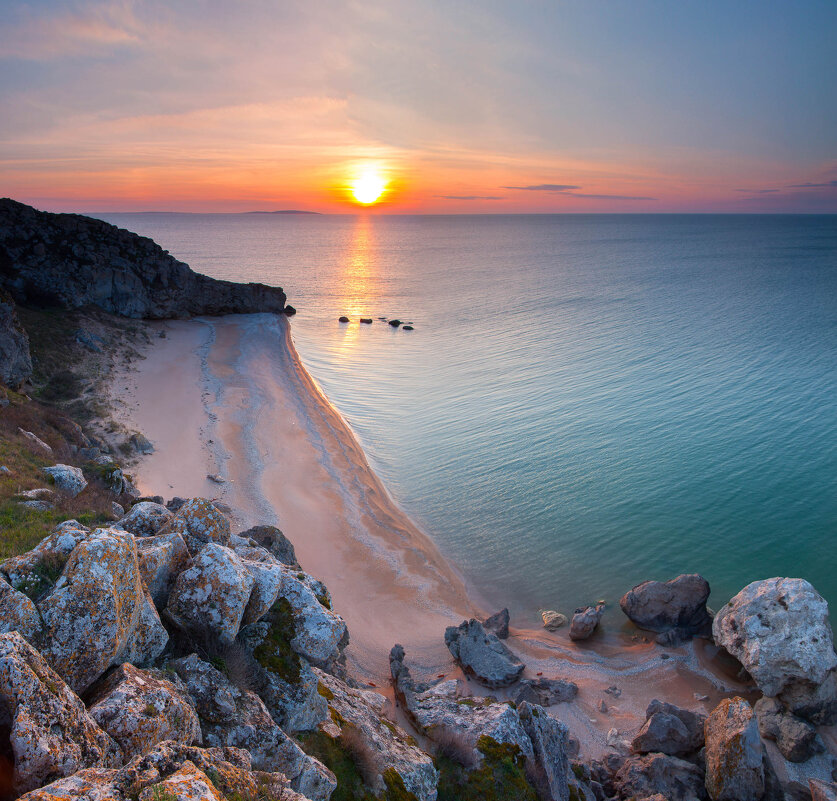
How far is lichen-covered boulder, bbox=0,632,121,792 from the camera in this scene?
5844 mm

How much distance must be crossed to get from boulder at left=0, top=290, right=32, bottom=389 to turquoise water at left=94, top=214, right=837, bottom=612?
1978cm

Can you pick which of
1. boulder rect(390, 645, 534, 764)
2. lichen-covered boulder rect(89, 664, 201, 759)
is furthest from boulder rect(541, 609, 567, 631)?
lichen-covered boulder rect(89, 664, 201, 759)

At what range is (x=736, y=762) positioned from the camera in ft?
44.2

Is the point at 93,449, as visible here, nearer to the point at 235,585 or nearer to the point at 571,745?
the point at 235,585

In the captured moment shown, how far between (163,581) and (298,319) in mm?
73454

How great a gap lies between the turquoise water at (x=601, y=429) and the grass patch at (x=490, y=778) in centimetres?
1100

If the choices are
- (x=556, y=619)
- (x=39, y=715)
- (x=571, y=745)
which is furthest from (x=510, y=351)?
(x=39, y=715)

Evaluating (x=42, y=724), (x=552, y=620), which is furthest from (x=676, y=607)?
(x=42, y=724)

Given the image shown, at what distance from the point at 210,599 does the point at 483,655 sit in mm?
11156

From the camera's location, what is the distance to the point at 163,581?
33.4 ft

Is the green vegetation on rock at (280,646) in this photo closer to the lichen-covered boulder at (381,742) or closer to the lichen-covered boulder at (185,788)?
the lichen-covered boulder at (381,742)

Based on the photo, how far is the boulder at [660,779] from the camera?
44.3 ft

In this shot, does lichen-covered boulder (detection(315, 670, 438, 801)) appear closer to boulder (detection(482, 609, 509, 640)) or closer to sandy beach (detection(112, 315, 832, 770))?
sandy beach (detection(112, 315, 832, 770))

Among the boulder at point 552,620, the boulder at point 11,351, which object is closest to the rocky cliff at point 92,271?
the boulder at point 11,351
